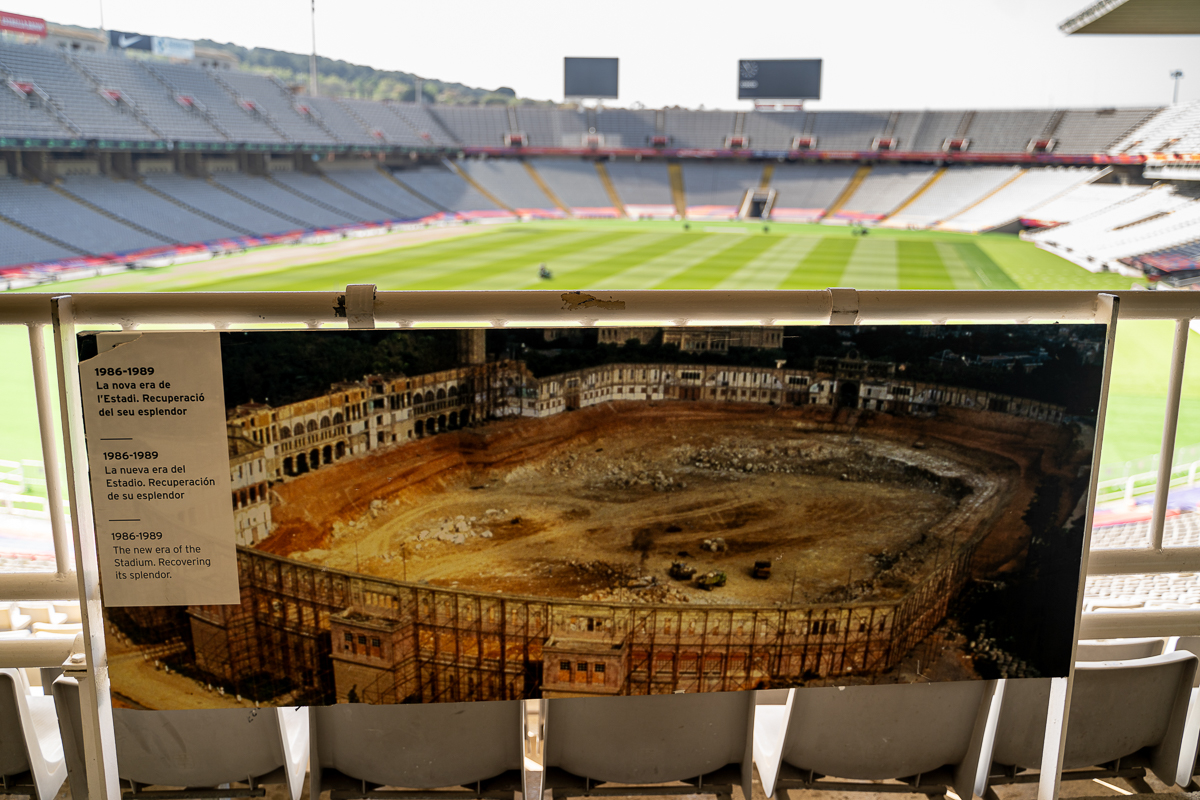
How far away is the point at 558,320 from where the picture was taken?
5.28 feet

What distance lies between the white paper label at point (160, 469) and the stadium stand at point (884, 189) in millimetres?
49386

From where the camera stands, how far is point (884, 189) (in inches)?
1970

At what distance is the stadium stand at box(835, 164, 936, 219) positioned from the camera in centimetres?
4778

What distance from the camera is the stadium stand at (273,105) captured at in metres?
45.3

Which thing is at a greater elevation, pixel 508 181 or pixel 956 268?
pixel 508 181

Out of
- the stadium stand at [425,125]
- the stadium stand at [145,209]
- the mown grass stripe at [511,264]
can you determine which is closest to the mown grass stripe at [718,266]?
the mown grass stripe at [511,264]

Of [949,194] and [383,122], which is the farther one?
[383,122]

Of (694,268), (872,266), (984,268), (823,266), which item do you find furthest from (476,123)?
(984,268)

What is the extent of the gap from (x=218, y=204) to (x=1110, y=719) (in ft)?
Answer: 134

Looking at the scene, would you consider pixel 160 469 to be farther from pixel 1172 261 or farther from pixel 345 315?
pixel 1172 261

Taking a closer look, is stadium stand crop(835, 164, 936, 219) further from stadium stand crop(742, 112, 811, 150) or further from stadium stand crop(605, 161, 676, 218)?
stadium stand crop(605, 161, 676, 218)

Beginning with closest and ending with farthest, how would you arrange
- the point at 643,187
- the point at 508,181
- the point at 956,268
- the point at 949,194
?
the point at 956,268, the point at 949,194, the point at 508,181, the point at 643,187

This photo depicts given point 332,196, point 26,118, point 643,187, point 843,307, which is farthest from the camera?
point 643,187

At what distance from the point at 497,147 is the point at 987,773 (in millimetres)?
59144
